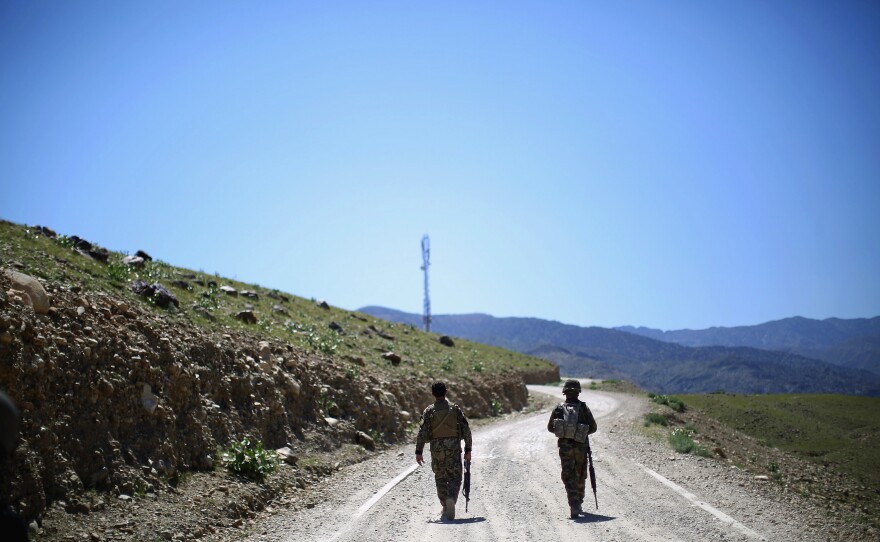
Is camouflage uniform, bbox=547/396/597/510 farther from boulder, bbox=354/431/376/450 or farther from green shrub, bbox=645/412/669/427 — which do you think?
green shrub, bbox=645/412/669/427

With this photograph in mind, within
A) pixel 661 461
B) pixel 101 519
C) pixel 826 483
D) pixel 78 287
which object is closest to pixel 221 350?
pixel 78 287

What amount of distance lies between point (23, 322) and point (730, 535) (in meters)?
10.7

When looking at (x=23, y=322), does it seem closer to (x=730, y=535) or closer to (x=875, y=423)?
(x=730, y=535)

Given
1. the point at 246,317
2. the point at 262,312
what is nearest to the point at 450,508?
the point at 246,317

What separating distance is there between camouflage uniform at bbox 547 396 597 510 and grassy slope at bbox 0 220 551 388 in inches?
408

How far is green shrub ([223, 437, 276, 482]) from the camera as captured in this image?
485 inches

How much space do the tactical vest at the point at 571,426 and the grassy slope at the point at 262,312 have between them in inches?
404

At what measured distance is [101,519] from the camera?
8.73m

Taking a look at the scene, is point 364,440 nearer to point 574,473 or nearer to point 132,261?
point 574,473

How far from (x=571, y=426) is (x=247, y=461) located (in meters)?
6.33

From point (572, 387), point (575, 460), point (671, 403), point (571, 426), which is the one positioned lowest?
point (671, 403)

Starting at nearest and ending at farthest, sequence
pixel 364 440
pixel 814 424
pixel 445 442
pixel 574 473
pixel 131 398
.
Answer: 1. pixel 574 473
2. pixel 445 442
3. pixel 131 398
4. pixel 364 440
5. pixel 814 424

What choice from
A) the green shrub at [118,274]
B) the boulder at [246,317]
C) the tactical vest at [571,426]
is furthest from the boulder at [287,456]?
the boulder at [246,317]

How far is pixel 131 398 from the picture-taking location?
11.1 metres
